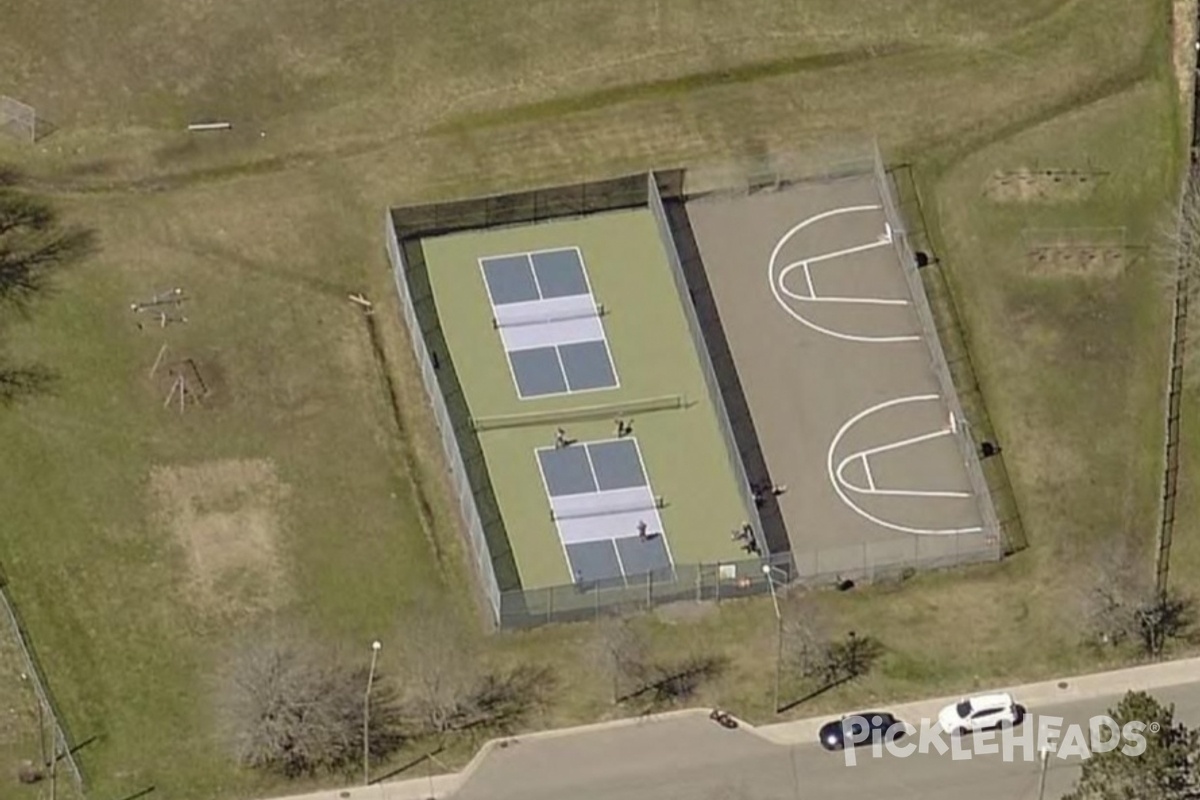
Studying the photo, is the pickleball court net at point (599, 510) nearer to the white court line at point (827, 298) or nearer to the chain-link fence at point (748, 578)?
the chain-link fence at point (748, 578)

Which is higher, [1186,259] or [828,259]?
[828,259]

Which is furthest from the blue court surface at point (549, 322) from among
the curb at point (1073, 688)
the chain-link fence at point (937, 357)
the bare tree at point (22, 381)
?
the bare tree at point (22, 381)

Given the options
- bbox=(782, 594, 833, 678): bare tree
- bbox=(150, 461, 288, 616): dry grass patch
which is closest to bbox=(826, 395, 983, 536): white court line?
bbox=(782, 594, 833, 678): bare tree

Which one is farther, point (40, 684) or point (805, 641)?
point (805, 641)

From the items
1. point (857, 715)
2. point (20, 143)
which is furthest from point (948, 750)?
point (20, 143)

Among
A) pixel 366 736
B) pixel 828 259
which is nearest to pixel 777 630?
pixel 366 736

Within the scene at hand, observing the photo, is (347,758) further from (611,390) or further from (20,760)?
(611,390)

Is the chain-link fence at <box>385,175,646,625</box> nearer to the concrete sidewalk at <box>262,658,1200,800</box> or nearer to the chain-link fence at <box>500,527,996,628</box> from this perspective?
the chain-link fence at <box>500,527,996,628</box>

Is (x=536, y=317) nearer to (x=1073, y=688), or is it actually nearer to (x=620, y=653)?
(x=620, y=653)
